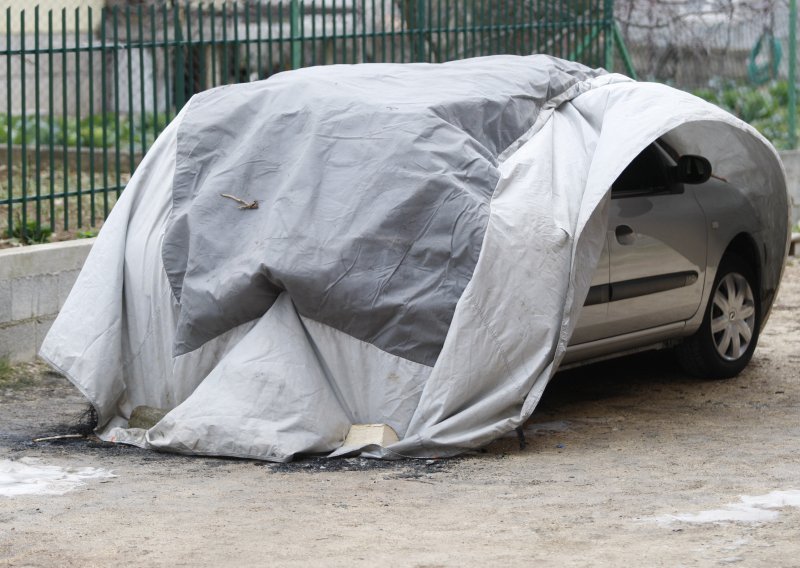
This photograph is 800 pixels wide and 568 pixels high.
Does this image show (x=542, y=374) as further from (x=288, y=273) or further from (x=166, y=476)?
(x=166, y=476)

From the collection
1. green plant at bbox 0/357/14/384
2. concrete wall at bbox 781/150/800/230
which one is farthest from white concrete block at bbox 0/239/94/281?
concrete wall at bbox 781/150/800/230

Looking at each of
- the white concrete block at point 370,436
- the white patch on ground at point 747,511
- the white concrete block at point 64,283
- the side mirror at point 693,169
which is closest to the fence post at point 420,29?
the white concrete block at point 64,283

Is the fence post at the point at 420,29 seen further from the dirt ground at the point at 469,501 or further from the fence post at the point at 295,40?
the dirt ground at the point at 469,501

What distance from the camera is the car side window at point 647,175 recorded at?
7363 mm

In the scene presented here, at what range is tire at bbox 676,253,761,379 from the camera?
8.02m

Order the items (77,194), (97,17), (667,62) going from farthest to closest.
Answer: (97,17) → (667,62) → (77,194)

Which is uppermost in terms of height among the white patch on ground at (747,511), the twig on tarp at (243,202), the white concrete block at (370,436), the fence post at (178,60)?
the fence post at (178,60)

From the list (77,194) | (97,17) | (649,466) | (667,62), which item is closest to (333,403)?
(649,466)

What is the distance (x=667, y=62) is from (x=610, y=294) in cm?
930

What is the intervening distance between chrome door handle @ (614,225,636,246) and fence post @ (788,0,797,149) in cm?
812

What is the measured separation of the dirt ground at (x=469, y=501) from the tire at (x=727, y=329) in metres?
0.53

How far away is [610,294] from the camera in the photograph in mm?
7004

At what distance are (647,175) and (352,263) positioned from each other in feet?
6.76

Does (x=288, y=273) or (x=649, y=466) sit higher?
(x=288, y=273)
